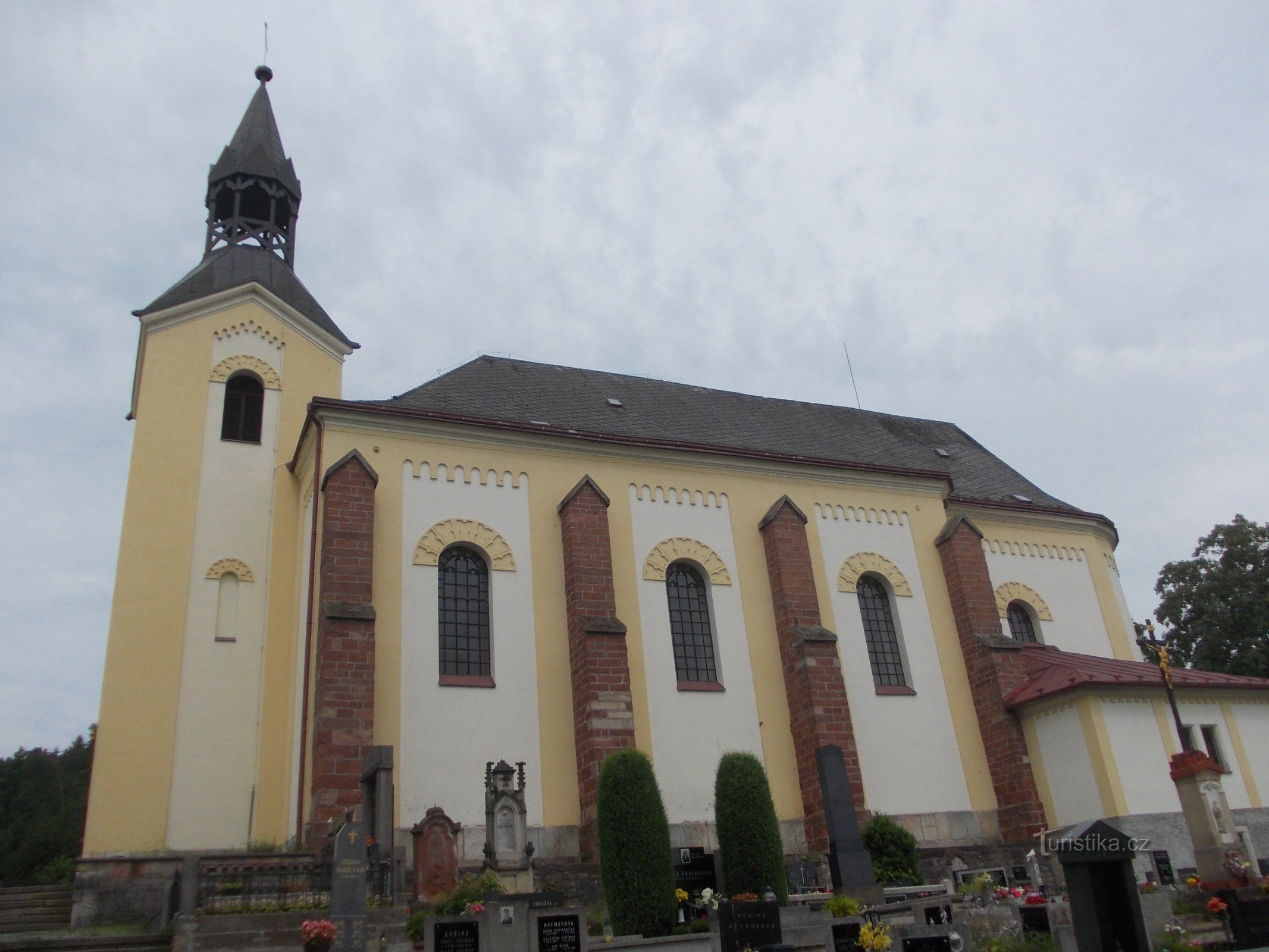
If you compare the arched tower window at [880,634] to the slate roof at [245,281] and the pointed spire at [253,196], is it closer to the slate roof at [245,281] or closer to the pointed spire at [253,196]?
the slate roof at [245,281]

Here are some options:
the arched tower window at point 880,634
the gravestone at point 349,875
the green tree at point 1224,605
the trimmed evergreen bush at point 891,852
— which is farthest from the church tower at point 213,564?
the green tree at point 1224,605

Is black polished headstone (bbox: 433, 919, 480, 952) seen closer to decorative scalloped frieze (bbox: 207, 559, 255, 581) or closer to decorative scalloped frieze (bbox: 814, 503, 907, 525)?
decorative scalloped frieze (bbox: 207, 559, 255, 581)

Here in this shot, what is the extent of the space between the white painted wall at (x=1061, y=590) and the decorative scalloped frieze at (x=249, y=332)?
58.8 ft

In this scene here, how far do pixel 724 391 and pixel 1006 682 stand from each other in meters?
11.0

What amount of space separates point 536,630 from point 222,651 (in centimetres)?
609

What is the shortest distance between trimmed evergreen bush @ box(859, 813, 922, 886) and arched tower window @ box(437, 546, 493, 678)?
757 centimetres

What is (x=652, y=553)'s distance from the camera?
20.4 meters

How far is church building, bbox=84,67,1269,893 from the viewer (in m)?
17.3

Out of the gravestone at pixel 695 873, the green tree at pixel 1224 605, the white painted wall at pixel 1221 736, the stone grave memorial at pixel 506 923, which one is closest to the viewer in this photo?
the stone grave memorial at pixel 506 923

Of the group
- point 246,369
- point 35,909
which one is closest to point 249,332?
point 246,369

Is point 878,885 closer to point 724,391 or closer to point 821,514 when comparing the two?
point 821,514

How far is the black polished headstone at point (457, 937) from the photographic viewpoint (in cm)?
1091

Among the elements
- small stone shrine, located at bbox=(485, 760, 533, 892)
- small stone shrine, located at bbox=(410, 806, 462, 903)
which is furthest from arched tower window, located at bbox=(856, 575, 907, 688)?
small stone shrine, located at bbox=(410, 806, 462, 903)

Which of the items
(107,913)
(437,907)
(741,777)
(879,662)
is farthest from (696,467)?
(107,913)
